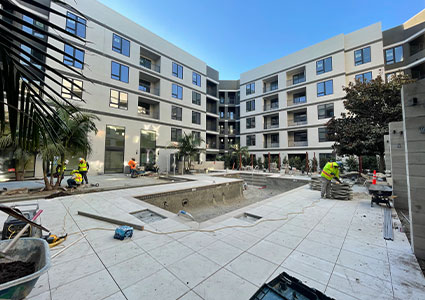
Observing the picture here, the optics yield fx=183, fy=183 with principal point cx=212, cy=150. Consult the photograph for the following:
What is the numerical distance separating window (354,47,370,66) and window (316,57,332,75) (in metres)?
2.19

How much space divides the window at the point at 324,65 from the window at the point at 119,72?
1992cm

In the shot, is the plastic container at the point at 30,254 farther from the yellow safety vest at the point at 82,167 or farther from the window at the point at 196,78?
the window at the point at 196,78

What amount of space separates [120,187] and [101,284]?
6523 mm

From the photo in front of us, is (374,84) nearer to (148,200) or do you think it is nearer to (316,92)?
(316,92)

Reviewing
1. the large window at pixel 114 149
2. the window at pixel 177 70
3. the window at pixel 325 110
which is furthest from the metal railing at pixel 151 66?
the window at pixel 325 110

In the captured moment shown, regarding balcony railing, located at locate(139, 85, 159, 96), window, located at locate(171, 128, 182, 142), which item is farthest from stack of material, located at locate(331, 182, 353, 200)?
balcony railing, located at locate(139, 85, 159, 96)

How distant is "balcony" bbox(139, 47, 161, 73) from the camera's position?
718 inches

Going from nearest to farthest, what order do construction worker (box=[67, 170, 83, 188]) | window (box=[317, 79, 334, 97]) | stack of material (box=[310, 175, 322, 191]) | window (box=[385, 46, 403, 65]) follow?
construction worker (box=[67, 170, 83, 188]), stack of material (box=[310, 175, 322, 191]), window (box=[385, 46, 403, 65]), window (box=[317, 79, 334, 97])

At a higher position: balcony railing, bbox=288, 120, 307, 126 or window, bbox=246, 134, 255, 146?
balcony railing, bbox=288, 120, 307, 126

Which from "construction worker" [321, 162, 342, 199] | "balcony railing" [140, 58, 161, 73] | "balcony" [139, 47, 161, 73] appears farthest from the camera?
"balcony railing" [140, 58, 161, 73]

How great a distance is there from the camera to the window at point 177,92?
788 inches

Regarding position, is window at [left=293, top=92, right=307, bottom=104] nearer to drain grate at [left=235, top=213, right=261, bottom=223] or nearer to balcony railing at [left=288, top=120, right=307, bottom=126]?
balcony railing at [left=288, top=120, right=307, bottom=126]

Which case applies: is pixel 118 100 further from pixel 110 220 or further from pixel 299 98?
pixel 299 98

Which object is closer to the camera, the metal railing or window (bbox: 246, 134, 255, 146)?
the metal railing
